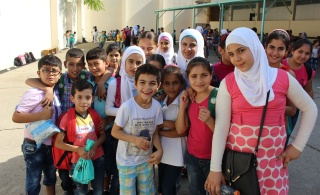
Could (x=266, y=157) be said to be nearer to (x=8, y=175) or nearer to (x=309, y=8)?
(x=8, y=175)

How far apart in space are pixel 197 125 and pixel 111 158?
1.02 m

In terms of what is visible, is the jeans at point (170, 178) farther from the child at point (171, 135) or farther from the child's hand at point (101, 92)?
the child's hand at point (101, 92)

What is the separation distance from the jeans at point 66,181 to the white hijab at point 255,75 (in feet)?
5.87

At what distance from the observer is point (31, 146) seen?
2.46 m

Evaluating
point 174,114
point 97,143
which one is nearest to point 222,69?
point 174,114

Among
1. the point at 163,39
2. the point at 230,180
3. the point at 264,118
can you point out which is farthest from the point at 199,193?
the point at 163,39

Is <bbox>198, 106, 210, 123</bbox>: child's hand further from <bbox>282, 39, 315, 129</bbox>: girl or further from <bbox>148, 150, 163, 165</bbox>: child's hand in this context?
<bbox>282, 39, 315, 129</bbox>: girl

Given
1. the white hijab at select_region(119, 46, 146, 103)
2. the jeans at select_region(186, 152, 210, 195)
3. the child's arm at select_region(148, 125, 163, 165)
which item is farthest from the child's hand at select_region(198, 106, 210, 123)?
the white hijab at select_region(119, 46, 146, 103)

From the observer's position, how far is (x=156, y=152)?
7.53 feet

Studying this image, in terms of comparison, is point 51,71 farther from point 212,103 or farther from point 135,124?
point 212,103

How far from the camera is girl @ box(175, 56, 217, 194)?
215 centimetres

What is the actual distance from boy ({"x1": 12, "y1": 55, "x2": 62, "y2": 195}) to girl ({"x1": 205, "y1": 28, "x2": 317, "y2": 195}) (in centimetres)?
142

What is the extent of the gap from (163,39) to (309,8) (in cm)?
1638

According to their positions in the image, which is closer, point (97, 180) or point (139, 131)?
point (139, 131)
